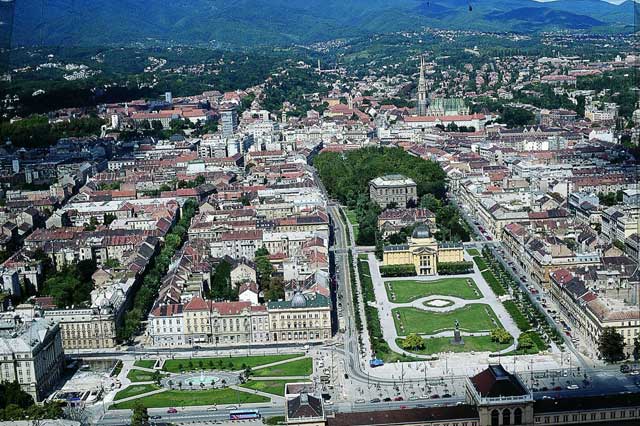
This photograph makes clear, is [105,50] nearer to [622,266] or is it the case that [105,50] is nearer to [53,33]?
[53,33]

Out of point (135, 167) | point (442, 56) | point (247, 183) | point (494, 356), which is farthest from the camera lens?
point (442, 56)

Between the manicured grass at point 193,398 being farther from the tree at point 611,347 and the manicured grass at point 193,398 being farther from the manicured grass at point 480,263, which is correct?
the manicured grass at point 480,263

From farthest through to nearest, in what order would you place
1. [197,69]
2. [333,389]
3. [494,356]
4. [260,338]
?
1. [197,69]
2. [260,338]
3. [494,356]
4. [333,389]

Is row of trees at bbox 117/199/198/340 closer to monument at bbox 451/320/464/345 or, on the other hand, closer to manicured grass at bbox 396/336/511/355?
manicured grass at bbox 396/336/511/355

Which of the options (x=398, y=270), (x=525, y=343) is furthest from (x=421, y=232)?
(x=525, y=343)

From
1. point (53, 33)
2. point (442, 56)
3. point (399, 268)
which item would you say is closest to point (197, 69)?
point (53, 33)

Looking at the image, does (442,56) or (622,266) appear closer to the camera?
(622,266)

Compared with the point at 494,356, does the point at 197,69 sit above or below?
above

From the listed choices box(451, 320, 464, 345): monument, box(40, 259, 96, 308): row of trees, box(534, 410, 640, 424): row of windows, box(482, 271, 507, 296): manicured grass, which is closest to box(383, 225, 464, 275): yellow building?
box(482, 271, 507, 296): manicured grass
